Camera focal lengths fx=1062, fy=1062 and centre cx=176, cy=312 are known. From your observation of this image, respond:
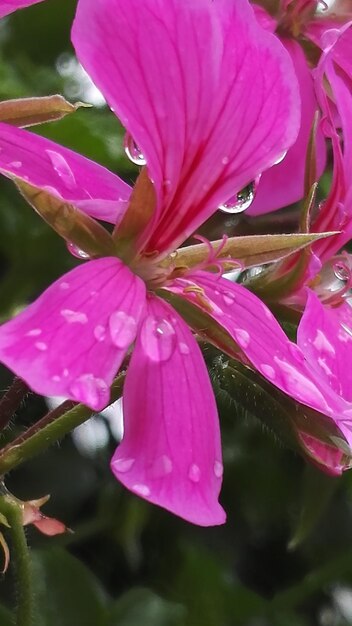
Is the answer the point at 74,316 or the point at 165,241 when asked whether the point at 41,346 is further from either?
the point at 165,241

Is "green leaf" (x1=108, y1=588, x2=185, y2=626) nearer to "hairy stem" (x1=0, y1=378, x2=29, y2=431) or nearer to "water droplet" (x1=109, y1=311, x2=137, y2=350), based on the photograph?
"hairy stem" (x1=0, y1=378, x2=29, y2=431)

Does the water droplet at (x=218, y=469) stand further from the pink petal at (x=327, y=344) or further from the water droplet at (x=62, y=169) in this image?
the water droplet at (x=62, y=169)

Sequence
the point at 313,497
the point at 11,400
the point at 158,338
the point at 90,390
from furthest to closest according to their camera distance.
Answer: the point at 313,497, the point at 11,400, the point at 158,338, the point at 90,390

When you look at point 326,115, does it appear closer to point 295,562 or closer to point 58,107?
point 58,107

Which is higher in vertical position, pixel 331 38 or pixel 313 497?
pixel 331 38

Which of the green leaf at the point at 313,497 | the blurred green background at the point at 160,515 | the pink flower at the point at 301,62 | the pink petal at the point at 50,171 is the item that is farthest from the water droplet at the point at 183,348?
the blurred green background at the point at 160,515

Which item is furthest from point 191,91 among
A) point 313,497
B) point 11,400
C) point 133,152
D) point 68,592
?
point 68,592
